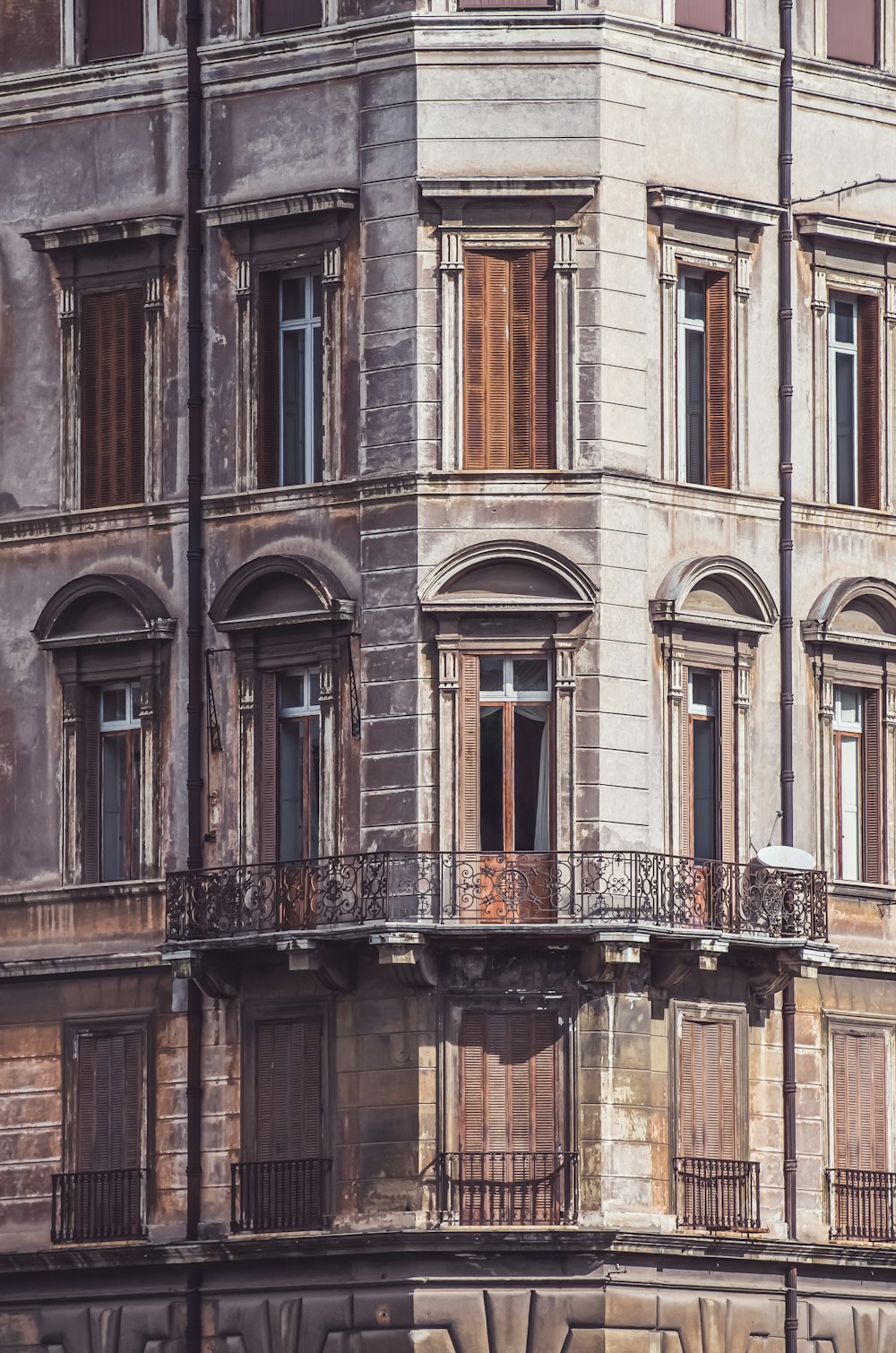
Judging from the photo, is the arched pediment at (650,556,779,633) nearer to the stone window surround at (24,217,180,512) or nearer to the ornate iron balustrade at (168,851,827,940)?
the ornate iron balustrade at (168,851,827,940)

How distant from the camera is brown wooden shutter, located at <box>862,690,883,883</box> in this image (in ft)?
231

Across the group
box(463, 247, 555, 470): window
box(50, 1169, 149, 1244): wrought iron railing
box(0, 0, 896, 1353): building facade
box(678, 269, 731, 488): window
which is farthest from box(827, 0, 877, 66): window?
box(50, 1169, 149, 1244): wrought iron railing

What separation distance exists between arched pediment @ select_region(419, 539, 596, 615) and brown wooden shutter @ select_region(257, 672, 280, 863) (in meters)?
2.97

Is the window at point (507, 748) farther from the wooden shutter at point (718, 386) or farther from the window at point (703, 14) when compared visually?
the window at point (703, 14)

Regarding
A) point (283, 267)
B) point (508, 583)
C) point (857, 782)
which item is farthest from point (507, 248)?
point (857, 782)

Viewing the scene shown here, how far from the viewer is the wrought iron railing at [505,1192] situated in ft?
217

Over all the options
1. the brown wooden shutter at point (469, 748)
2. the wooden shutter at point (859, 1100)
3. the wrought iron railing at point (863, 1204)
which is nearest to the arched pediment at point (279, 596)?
the brown wooden shutter at point (469, 748)

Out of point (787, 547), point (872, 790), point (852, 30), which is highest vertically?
point (852, 30)

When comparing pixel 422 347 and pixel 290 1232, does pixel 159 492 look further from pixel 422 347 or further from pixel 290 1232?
pixel 290 1232

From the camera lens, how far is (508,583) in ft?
220

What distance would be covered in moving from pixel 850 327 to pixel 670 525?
4682mm

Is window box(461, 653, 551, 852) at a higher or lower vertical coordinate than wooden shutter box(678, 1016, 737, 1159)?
higher

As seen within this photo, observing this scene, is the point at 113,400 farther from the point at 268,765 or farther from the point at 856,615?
the point at 856,615

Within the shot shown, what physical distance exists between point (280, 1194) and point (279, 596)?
25.8 ft
